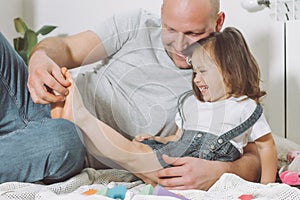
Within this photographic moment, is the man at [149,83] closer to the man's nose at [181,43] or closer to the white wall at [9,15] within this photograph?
the man's nose at [181,43]

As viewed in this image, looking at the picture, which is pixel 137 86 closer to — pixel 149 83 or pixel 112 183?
pixel 149 83

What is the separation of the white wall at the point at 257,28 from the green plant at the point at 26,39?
137 mm

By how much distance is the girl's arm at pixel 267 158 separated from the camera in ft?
3.39

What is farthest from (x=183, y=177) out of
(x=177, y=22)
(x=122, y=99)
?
(x=177, y=22)

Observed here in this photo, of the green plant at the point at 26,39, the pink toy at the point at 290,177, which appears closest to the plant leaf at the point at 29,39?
the green plant at the point at 26,39

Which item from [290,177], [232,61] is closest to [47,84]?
[232,61]

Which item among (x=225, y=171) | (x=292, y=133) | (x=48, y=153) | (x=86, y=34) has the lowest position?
(x=292, y=133)

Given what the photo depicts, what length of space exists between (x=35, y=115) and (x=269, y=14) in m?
0.84

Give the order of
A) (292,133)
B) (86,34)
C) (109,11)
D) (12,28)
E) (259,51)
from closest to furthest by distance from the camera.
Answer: (86,34) → (292,133) → (259,51) → (109,11) → (12,28)

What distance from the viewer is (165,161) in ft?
3.30

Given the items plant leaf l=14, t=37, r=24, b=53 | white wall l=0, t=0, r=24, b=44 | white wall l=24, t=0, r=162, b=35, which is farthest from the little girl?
white wall l=0, t=0, r=24, b=44

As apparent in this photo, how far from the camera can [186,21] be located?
1.15m

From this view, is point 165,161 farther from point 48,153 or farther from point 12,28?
point 12,28

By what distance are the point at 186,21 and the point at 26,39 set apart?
926 mm
